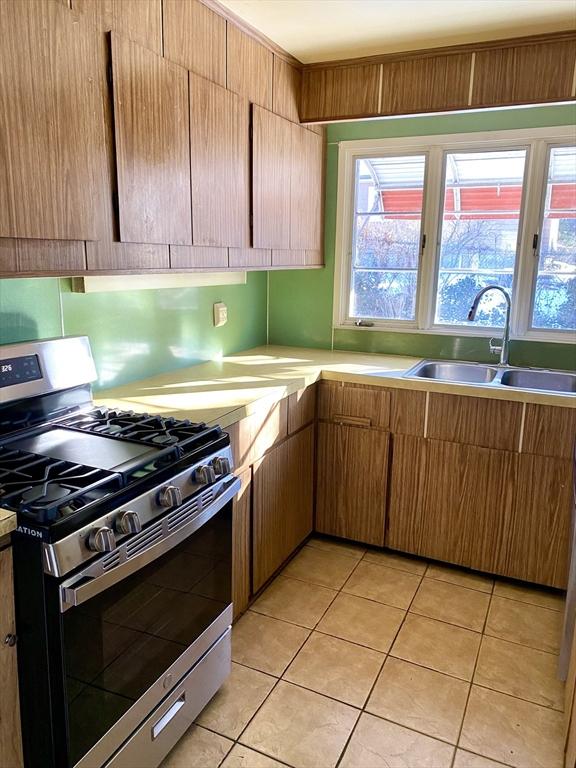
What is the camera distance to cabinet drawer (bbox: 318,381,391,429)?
8.63ft

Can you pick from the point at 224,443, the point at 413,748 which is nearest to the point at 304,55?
the point at 224,443

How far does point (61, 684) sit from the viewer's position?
126 centimetres

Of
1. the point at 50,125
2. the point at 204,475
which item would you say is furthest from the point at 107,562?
the point at 50,125

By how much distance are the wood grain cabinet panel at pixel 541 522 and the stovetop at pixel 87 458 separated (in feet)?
4.62

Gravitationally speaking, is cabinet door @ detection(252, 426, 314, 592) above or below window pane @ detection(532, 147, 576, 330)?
below

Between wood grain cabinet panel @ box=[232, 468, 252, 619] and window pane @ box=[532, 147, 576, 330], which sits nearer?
wood grain cabinet panel @ box=[232, 468, 252, 619]

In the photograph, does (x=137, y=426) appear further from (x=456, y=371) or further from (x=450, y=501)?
(x=456, y=371)

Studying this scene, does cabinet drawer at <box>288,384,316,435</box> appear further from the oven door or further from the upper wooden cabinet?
the upper wooden cabinet

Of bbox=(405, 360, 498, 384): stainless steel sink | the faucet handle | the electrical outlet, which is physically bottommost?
bbox=(405, 360, 498, 384): stainless steel sink

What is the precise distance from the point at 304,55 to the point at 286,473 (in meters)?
1.85

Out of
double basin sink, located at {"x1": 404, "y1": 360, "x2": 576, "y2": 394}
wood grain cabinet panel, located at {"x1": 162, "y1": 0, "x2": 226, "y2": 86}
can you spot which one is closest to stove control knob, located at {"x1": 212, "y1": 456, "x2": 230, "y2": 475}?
double basin sink, located at {"x1": 404, "y1": 360, "x2": 576, "y2": 394}

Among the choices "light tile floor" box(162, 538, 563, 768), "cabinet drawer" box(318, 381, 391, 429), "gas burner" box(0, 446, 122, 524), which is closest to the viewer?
"gas burner" box(0, 446, 122, 524)

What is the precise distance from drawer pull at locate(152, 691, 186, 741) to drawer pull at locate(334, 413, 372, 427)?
1395mm

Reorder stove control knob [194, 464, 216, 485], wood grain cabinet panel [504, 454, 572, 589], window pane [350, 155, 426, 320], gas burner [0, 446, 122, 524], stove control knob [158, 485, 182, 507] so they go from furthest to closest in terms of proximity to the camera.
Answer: window pane [350, 155, 426, 320], wood grain cabinet panel [504, 454, 572, 589], stove control knob [194, 464, 216, 485], stove control knob [158, 485, 182, 507], gas burner [0, 446, 122, 524]
